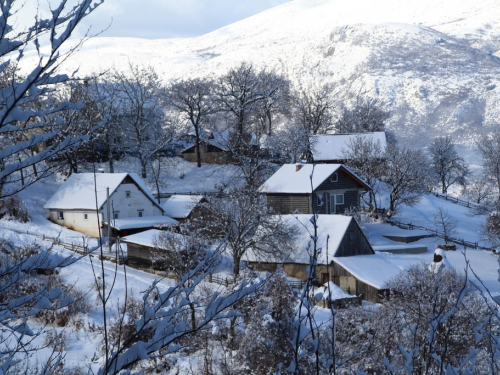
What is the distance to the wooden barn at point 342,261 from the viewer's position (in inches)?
1098

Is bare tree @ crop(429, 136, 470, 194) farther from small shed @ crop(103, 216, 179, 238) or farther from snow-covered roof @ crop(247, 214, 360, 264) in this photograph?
small shed @ crop(103, 216, 179, 238)

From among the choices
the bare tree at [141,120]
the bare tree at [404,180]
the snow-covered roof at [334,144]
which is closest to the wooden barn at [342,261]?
the bare tree at [404,180]

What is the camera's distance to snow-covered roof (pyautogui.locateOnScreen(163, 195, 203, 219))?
127 ft

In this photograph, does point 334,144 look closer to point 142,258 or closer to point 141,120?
point 141,120

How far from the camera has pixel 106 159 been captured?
52.9m

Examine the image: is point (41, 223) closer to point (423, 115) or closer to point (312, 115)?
point (312, 115)

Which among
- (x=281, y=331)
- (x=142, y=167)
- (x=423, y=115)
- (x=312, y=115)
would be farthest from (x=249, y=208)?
(x=423, y=115)

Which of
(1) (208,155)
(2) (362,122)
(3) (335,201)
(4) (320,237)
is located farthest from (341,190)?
(2) (362,122)

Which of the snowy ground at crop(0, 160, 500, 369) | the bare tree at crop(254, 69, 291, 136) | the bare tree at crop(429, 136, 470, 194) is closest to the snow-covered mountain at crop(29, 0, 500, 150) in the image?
the bare tree at crop(429, 136, 470, 194)

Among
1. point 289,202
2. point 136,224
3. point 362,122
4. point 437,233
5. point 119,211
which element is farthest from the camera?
point 362,122

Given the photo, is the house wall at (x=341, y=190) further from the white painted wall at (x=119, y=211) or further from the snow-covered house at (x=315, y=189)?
the white painted wall at (x=119, y=211)

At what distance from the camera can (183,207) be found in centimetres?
3972

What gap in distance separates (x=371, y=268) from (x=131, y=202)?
17.4 metres

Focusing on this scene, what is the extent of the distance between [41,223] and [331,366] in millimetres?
36149
